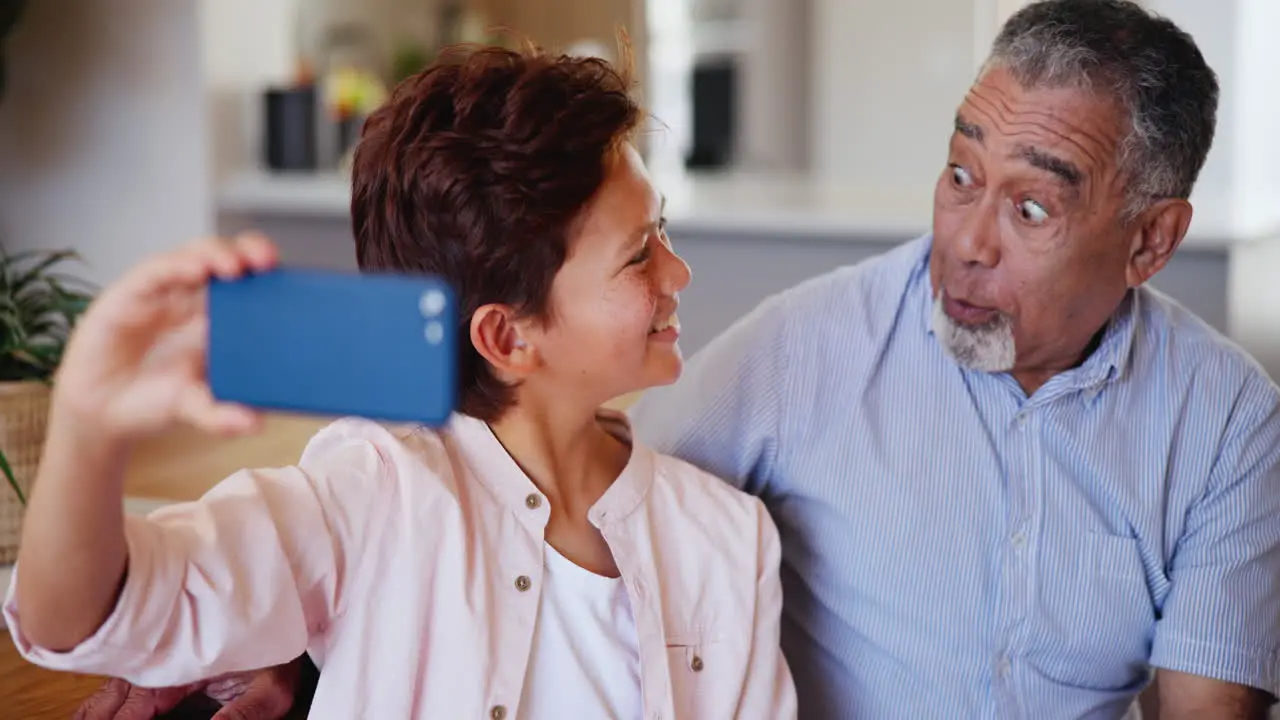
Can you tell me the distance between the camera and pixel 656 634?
4.14 ft

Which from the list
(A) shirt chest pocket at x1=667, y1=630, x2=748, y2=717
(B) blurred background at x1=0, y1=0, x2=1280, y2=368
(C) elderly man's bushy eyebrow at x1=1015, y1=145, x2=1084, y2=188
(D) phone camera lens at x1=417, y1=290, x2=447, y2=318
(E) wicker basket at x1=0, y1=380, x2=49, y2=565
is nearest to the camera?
(D) phone camera lens at x1=417, y1=290, x2=447, y2=318

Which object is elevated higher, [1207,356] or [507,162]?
[507,162]

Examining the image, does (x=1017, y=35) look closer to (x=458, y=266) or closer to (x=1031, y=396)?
(x=1031, y=396)

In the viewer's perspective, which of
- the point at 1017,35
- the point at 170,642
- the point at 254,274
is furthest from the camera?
the point at 1017,35

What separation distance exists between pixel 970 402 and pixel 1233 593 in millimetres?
316

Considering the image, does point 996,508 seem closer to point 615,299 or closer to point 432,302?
point 615,299

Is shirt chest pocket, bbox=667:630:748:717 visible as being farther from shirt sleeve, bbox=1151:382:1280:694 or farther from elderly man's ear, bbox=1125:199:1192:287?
elderly man's ear, bbox=1125:199:1192:287

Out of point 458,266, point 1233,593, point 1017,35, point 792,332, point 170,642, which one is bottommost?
point 1233,593

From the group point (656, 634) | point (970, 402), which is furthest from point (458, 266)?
point (970, 402)

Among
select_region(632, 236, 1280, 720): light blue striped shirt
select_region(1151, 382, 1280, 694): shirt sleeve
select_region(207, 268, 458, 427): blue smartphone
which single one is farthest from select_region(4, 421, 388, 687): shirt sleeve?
select_region(1151, 382, 1280, 694): shirt sleeve

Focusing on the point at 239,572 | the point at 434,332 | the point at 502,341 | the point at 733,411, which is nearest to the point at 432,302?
the point at 434,332

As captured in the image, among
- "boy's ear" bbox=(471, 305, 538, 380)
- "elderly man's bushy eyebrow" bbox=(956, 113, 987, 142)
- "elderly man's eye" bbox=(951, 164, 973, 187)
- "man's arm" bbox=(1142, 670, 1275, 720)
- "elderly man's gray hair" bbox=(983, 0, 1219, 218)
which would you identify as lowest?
"man's arm" bbox=(1142, 670, 1275, 720)

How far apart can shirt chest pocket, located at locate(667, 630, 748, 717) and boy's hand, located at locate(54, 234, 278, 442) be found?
58 cm

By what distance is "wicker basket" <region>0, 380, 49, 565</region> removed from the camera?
5.24ft
